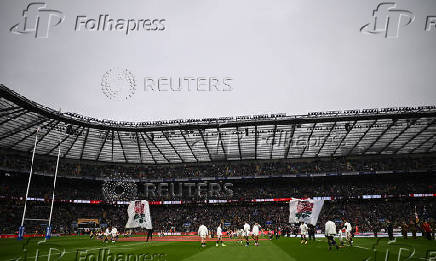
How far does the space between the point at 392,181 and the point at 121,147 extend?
166 ft

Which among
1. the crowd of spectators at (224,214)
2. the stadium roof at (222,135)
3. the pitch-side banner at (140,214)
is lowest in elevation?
the crowd of spectators at (224,214)

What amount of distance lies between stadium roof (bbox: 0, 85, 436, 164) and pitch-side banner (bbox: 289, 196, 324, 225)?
13124 mm

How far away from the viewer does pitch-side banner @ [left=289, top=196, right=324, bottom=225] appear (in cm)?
2800

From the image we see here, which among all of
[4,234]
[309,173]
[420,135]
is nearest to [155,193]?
[4,234]

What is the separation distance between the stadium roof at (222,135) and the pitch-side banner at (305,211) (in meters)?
13.1

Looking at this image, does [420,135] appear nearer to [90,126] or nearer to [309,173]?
[309,173]

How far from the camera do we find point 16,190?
161 feet

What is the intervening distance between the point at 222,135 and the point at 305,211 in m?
19.9

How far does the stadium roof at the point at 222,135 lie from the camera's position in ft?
123

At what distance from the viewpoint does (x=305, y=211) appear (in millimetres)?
28422

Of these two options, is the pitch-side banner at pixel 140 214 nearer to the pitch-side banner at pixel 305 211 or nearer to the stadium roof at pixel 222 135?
the pitch-side banner at pixel 305 211

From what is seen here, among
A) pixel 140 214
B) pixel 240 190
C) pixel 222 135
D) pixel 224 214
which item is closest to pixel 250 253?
pixel 140 214
